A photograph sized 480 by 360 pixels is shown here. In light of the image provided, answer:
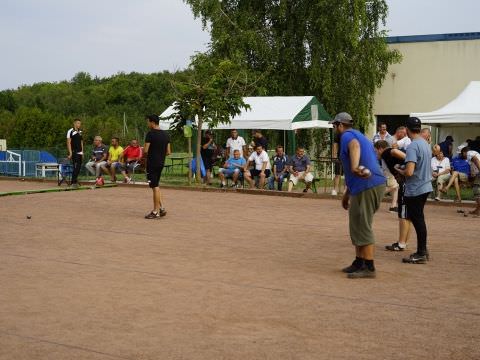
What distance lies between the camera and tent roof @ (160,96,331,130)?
923 inches

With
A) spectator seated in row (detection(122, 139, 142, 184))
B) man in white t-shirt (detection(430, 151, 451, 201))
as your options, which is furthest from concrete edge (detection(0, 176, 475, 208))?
spectator seated in row (detection(122, 139, 142, 184))

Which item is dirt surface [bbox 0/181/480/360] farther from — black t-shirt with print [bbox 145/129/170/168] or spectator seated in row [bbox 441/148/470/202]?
spectator seated in row [bbox 441/148/470/202]

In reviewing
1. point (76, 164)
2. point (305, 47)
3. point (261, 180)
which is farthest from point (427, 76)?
point (76, 164)

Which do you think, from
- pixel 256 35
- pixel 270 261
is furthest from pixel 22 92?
pixel 270 261

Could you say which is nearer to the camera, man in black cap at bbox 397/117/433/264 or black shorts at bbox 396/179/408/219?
man in black cap at bbox 397/117/433/264

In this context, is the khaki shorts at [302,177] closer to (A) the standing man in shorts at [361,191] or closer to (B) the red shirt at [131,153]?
(B) the red shirt at [131,153]

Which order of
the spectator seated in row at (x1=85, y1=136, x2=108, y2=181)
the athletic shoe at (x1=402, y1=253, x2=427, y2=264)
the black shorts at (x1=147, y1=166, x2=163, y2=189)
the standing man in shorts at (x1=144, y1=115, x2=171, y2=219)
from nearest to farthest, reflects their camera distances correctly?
A: the athletic shoe at (x1=402, y1=253, x2=427, y2=264) < the black shorts at (x1=147, y1=166, x2=163, y2=189) < the standing man in shorts at (x1=144, y1=115, x2=171, y2=219) < the spectator seated in row at (x1=85, y1=136, x2=108, y2=181)

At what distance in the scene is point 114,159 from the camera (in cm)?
2228

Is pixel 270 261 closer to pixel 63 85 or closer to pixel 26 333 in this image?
pixel 26 333

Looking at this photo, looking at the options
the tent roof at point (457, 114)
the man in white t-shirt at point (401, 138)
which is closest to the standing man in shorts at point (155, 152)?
the man in white t-shirt at point (401, 138)

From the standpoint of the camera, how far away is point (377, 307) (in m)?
6.77

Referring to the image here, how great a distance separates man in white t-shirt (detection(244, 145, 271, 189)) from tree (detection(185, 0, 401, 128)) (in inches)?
480

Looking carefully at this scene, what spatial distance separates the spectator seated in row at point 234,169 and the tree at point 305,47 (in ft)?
39.4

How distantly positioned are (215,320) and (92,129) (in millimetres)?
38409
